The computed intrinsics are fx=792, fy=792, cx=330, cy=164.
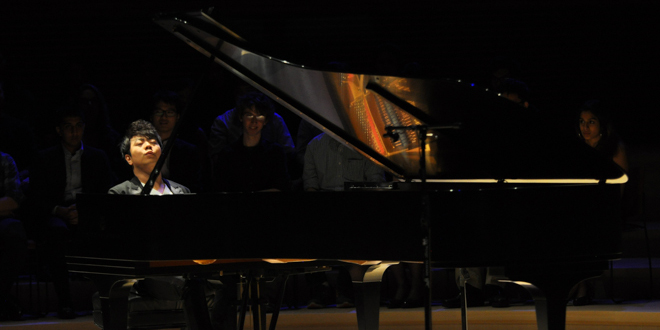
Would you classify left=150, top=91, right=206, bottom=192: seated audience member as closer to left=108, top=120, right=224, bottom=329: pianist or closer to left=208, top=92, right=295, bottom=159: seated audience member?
left=208, top=92, right=295, bottom=159: seated audience member

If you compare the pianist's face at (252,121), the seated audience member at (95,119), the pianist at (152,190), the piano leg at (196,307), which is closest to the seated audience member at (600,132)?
the pianist's face at (252,121)

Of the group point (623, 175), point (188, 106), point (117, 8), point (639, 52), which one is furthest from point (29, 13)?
point (623, 175)

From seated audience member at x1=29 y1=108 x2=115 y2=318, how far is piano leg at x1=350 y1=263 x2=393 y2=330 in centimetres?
203

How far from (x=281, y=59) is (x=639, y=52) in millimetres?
4691

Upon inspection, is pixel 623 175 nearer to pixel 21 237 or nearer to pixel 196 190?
pixel 196 190

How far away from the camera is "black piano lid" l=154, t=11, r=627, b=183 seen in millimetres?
2904

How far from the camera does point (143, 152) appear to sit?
3.60 meters

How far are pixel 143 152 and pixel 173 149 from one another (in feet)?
4.20

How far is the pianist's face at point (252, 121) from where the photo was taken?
4.70m

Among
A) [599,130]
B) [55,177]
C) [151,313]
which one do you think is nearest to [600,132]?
[599,130]

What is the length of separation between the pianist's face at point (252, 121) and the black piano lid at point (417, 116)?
1.40 meters

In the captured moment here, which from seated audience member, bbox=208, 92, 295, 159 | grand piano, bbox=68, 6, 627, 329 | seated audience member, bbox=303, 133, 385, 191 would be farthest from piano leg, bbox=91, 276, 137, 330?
seated audience member, bbox=208, 92, 295, 159

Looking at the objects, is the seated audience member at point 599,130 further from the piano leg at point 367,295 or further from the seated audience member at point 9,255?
the seated audience member at point 9,255

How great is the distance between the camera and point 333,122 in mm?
3385
